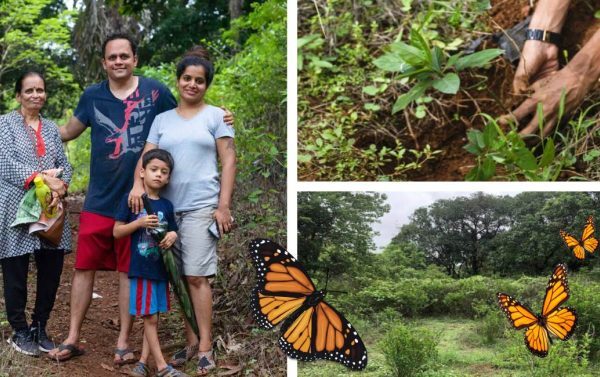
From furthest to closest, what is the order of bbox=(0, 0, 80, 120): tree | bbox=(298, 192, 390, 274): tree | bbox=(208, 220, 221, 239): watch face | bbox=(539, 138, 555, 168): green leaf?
bbox=(0, 0, 80, 120): tree
bbox=(208, 220, 221, 239): watch face
bbox=(298, 192, 390, 274): tree
bbox=(539, 138, 555, 168): green leaf

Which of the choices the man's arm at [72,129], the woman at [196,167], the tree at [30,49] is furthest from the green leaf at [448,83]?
the tree at [30,49]

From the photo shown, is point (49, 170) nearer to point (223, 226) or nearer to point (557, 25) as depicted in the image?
point (223, 226)

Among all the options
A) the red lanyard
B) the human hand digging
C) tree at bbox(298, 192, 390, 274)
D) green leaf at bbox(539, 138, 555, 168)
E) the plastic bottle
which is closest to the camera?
green leaf at bbox(539, 138, 555, 168)

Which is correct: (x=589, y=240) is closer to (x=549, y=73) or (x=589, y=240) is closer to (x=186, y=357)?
(x=549, y=73)

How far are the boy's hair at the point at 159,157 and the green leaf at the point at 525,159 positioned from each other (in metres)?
1.61

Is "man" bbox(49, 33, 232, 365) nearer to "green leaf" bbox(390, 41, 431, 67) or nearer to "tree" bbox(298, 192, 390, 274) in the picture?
"tree" bbox(298, 192, 390, 274)

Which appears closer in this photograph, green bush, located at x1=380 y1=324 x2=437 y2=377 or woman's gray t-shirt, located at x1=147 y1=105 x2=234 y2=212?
green bush, located at x1=380 y1=324 x2=437 y2=377

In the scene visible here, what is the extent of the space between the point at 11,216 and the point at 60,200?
0.25 m

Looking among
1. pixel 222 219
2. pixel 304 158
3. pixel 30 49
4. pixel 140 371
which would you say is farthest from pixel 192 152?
pixel 30 49

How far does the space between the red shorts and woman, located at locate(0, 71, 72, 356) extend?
152 mm

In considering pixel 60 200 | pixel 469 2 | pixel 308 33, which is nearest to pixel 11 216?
pixel 60 200

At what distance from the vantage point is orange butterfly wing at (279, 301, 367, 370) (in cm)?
312

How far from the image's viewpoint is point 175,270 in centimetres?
379

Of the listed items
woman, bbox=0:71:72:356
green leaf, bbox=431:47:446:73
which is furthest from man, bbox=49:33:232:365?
green leaf, bbox=431:47:446:73
